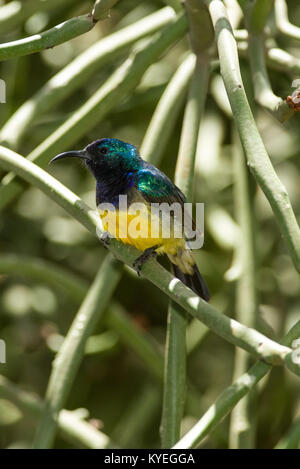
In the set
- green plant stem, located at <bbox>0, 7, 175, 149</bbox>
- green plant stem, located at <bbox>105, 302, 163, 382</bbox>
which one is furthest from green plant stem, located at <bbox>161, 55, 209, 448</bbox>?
green plant stem, located at <bbox>105, 302, 163, 382</bbox>

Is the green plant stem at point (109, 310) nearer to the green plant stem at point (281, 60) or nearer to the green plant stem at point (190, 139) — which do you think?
the green plant stem at point (190, 139)

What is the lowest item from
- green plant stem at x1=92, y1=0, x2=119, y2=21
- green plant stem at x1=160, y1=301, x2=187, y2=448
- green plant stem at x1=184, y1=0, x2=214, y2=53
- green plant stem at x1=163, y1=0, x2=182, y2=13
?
green plant stem at x1=160, y1=301, x2=187, y2=448

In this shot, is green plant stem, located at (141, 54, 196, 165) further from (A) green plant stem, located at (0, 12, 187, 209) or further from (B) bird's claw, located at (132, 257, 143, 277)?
(B) bird's claw, located at (132, 257, 143, 277)

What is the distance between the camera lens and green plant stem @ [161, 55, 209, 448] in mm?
1660

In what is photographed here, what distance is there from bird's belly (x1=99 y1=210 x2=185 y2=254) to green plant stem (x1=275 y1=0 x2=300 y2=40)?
2.03 ft

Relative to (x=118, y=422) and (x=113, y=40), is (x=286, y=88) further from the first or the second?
(x=118, y=422)

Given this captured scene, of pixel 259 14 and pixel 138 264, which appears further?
pixel 259 14

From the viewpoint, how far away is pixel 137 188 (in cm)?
217

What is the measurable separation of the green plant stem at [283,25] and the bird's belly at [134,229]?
2.03ft

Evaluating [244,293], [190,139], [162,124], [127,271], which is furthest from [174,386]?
[127,271]

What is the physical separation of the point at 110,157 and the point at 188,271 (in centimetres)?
41

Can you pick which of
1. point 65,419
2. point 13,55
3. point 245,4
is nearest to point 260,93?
point 245,4

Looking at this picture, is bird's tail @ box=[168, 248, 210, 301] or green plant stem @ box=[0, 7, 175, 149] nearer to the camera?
green plant stem @ box=[0, 7, 175, 149]

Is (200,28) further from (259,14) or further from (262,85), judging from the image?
(262,85)
